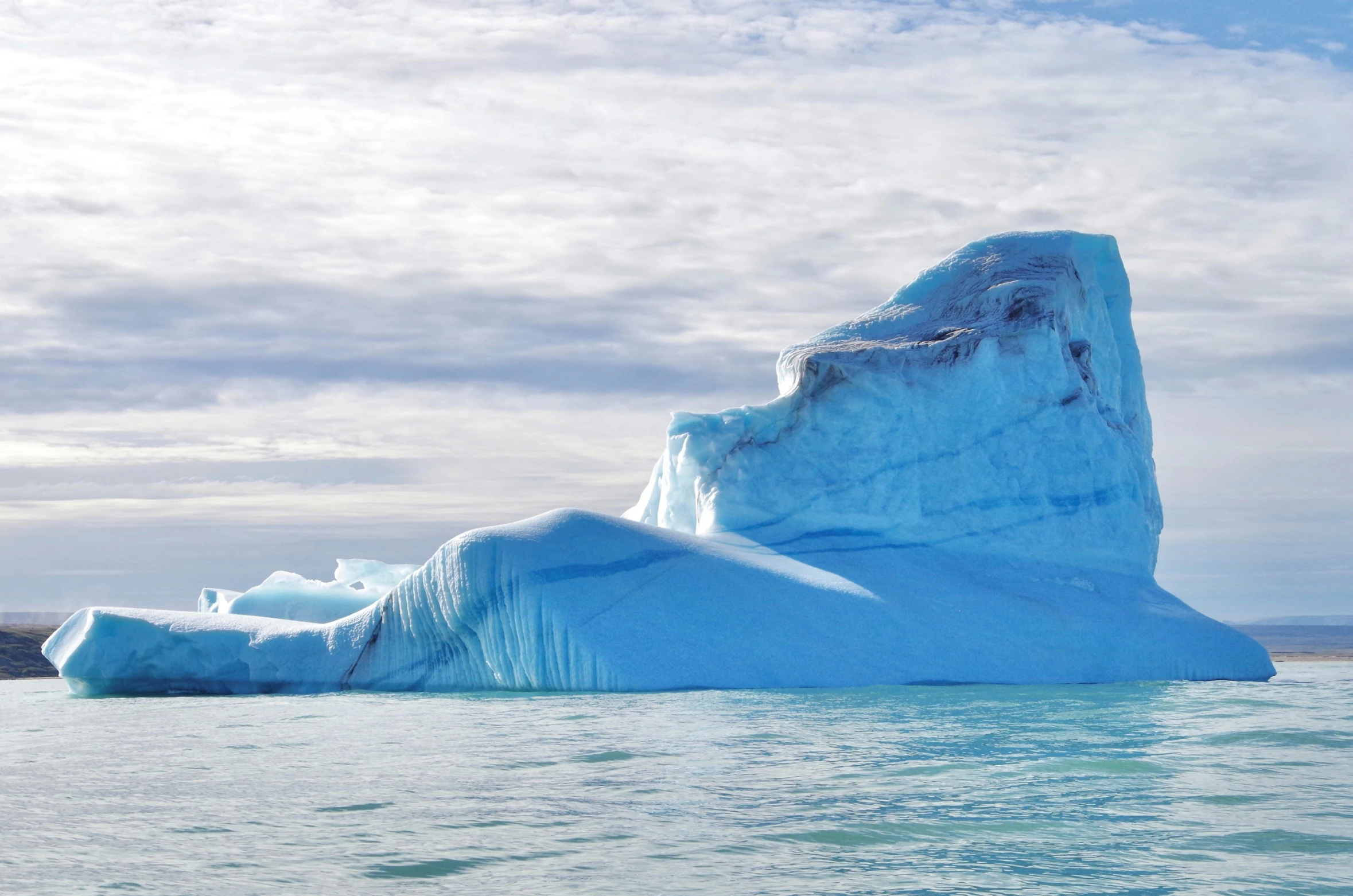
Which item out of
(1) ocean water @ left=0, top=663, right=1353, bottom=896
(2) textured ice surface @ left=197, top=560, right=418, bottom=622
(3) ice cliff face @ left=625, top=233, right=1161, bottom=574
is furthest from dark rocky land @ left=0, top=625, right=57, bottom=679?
(1) ocean water @ left=0, top=663, right=1353, bottom=896

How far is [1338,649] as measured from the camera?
3597 inches

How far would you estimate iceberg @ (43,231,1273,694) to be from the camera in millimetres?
11367

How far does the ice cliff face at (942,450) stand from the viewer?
47.3ft

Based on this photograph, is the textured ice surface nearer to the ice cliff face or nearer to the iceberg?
the iceberg

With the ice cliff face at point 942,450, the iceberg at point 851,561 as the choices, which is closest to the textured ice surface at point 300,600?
the iceberg at point 851,561

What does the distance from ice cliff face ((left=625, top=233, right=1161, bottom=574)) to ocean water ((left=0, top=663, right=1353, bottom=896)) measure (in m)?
5.00

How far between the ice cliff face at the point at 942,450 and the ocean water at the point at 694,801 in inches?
197

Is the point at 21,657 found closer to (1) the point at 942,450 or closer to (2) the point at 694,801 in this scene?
(1) the point at 942,450

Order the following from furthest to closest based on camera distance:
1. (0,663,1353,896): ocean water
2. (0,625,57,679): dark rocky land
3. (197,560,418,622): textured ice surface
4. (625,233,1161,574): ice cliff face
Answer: (0,625,57,679): dark rocky land, (197,560,418,622): textured ice surface, (625,233,1161,574): ice cliff face, (0,663,1353,896): ocean water

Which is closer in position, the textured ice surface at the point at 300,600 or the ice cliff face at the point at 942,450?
the ice cliff face at the point at 942,450

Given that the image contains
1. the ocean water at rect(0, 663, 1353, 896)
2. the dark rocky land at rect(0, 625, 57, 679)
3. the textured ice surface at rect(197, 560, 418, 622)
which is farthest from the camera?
the dark rocky land at rect(0, 625, 57, 679)

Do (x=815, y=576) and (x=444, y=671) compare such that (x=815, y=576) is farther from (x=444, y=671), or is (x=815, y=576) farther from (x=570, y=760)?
(x=570, y=760)

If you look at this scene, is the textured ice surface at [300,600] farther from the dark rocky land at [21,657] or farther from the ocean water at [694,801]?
the dark rocky land at [21,657]

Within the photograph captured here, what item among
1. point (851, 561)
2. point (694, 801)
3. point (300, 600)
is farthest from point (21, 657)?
point (694, 801)
